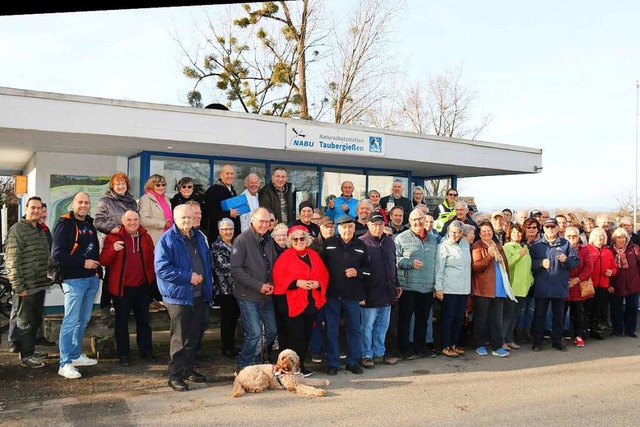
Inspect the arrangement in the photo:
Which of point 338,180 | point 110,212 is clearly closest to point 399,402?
point 110,212

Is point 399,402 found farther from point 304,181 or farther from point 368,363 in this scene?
point 304,181

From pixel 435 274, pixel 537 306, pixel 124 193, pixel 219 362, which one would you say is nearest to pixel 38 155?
pixel 124 193

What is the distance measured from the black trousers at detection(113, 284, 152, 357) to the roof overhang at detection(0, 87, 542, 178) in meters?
2.45

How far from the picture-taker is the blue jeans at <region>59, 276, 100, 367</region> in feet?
18.7

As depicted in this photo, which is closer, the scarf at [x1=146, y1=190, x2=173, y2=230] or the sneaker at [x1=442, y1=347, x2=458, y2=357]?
the scarf at [x1=146, y1=190, x2=173, y2=230]

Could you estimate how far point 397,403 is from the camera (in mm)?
5055

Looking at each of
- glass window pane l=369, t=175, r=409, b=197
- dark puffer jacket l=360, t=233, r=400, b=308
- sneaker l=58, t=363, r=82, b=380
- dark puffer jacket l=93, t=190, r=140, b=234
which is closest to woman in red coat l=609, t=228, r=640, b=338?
dark puffer jacket l=360, t=233, r=400, b=308

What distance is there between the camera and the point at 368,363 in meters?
6.34

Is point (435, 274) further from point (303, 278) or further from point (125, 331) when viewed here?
point (125, 331)

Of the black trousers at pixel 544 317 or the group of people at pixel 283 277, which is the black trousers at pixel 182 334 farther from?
the black trousers at pixel 544 317

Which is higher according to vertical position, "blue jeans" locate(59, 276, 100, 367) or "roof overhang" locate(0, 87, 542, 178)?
"roof overhang" locate(0, 87, 542, 178)

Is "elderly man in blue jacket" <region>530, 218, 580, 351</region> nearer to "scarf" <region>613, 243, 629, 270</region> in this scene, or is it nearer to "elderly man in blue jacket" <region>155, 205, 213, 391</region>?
"scarf" <region>613, 243, 629, 270</region>

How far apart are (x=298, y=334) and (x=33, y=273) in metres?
2.91

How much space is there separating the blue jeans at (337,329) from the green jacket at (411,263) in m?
0.90
